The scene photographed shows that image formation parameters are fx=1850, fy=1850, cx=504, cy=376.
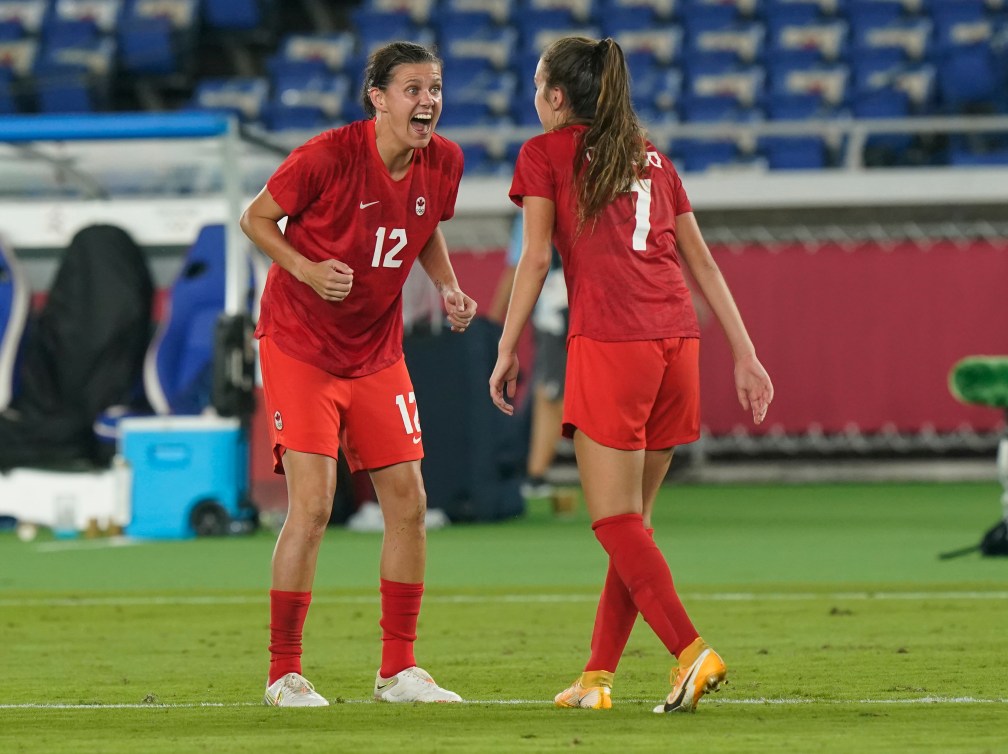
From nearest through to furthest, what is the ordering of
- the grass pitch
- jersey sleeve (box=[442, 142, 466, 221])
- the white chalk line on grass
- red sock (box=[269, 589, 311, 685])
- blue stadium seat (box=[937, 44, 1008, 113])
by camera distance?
the grass pitch, the white chalk line on grass, red sock (box=[269, 589, 311, 685]), jersey sleeve (box=[442, 142, 466, 221]), blue stadium seat (box=[937, 44, 1008, 113])

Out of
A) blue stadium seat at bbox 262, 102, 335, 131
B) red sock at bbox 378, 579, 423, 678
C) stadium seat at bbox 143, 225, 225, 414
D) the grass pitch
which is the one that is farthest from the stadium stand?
red sock at bbox 378, 579, 423, 678

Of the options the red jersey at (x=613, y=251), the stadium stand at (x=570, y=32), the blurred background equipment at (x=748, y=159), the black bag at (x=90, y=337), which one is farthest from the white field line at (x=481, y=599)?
→ the stadium stand at (x=570, y=32)

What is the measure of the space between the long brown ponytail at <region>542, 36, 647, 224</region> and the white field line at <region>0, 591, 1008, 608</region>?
10.8ft

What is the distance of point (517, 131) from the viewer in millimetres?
16859

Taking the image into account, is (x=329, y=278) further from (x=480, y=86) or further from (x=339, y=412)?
(x=480, y=86)

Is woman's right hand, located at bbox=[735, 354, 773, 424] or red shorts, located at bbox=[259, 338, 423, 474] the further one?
red shorts, located at bbox=[259, 338, 423, 474]

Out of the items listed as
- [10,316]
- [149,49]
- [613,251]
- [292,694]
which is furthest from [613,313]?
[149,49]

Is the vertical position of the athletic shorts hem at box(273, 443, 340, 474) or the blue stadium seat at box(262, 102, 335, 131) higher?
the blue stadium seat at box(262, 102, 335, 131)

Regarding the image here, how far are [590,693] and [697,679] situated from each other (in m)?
0.42

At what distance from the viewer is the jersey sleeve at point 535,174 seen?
4.65 m

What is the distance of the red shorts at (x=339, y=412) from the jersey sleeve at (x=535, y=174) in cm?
75

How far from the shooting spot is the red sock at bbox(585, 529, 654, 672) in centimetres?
474

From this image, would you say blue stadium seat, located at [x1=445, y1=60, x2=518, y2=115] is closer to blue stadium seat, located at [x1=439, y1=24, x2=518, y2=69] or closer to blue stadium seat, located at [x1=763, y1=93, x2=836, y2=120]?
blue stadium seat, located at [x1=439, y1=24, x2=518, y2=69]

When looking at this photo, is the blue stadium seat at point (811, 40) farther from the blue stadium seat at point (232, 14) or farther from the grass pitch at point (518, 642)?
the grass pitch at point (518, 642)
